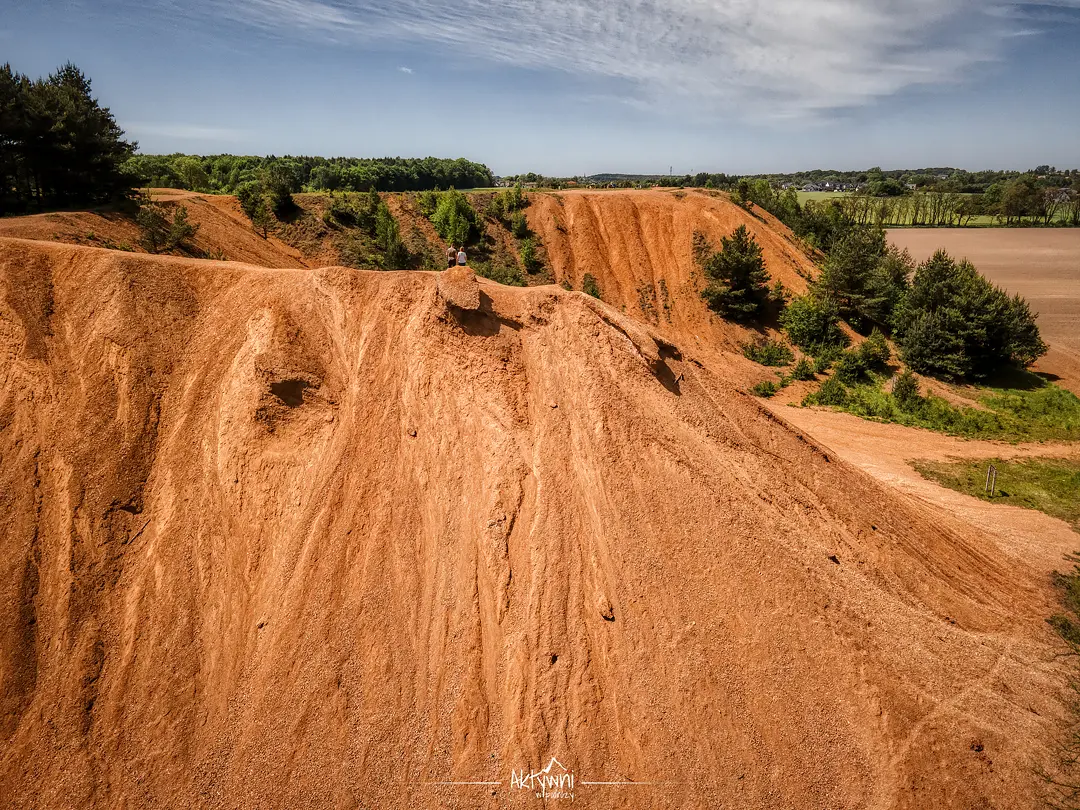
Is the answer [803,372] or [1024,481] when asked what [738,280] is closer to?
[803,372]

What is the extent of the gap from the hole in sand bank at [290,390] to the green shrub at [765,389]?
26.1 meters

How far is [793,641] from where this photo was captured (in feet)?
38.0

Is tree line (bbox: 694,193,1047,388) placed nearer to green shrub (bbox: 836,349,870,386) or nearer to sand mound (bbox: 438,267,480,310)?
green shrub (bbox: 836,349,870,386)

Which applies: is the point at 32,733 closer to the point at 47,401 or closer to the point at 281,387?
the point at 47,401

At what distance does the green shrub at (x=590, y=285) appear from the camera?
3895cm

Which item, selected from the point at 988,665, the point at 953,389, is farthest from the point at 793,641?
the point at 953,389

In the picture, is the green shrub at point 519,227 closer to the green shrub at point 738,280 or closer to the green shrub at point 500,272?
the green shrub at point 500,272

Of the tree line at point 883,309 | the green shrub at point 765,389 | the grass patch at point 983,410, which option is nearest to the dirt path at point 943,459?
the grass patch at point 983,410

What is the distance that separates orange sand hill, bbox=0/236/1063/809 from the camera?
10523 millimetres

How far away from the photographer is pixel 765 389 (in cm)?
3228

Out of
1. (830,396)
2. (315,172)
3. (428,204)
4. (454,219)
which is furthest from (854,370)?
(315,172)

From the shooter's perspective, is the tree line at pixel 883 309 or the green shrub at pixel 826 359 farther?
the green shrub at pixel 826 359

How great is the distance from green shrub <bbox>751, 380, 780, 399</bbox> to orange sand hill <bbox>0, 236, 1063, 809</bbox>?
16.5 m

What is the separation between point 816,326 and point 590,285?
15.4 metres
